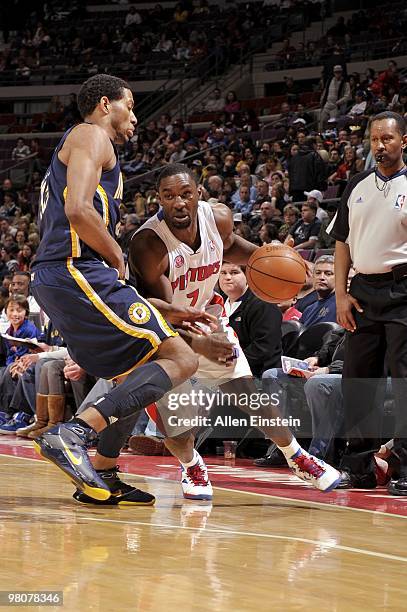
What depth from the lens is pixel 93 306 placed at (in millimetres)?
3631

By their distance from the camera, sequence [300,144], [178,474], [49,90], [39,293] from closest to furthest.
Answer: [39,293] < [178,474] < [300,144] < [49,90]

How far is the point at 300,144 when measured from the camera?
43.7 feet

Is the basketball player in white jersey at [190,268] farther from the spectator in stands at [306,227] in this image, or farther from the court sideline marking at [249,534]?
the spectator in stands at [306,227]

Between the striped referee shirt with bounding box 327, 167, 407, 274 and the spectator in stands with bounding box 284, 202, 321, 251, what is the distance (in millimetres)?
5493

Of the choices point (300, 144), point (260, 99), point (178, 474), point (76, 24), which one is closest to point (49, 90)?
point (76, 24)

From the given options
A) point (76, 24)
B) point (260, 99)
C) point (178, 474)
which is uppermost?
point (76, 24)

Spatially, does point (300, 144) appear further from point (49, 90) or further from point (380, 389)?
point (49, 90)

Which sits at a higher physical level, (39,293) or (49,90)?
(49,90)

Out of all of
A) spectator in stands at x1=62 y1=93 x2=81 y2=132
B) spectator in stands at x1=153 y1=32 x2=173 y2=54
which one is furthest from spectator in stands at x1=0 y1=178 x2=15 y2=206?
spectator in stands at x1=153 y1=32 x2=173 y2=54

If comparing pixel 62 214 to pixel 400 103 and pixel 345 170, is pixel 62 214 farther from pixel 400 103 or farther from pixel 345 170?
pixel 400 103

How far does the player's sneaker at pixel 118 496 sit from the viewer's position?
3930 mm

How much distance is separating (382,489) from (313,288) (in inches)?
96.7

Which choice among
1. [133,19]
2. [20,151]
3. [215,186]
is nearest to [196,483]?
[215,186]

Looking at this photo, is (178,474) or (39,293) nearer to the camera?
(39,293)
